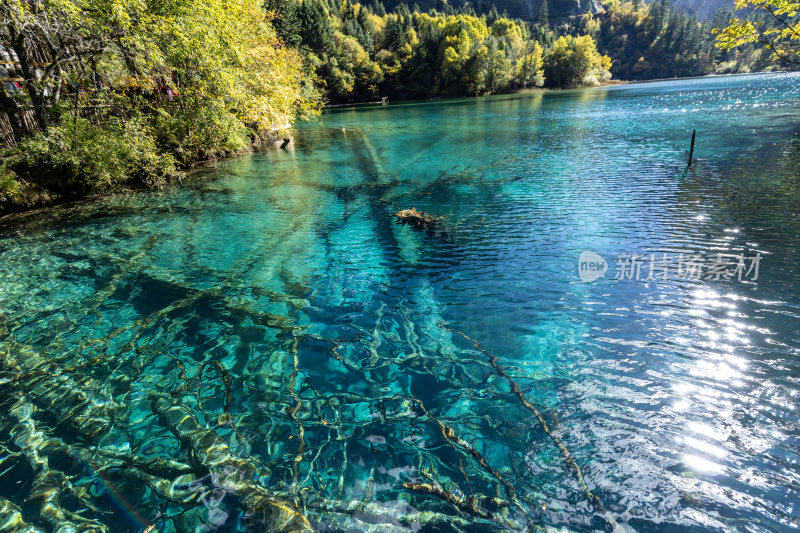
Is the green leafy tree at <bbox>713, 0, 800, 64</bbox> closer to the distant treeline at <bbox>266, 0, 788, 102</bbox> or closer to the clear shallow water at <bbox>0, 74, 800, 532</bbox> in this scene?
the clear shallow water at <bbox>0, 74, 800, 532</bbox>

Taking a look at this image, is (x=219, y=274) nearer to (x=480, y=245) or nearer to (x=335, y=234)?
(x=335, y=234)

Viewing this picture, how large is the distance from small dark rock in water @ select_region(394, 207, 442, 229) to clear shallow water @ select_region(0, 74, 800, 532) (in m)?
0.73

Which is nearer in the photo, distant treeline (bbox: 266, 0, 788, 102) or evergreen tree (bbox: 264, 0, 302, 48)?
evergreen tree (bbox: 264, 0, 302, 48)

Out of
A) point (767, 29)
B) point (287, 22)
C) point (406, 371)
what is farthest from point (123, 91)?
point (287, 22)

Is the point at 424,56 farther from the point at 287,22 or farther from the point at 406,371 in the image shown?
the point at 406,371

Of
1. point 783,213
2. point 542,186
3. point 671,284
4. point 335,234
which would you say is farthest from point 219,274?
point 783,213

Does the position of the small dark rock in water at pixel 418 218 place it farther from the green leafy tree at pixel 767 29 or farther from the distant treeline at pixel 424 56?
the distant treeline at pixel 424 56

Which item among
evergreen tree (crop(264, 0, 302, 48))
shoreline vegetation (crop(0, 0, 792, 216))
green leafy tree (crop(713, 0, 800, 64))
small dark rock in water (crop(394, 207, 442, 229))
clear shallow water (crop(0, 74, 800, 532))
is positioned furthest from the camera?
evergreen tree (crop(264, 0, 302, 48))

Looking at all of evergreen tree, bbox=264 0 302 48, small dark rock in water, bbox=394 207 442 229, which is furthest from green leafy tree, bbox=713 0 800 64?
evergreen tree, bbox=264 0 302 48

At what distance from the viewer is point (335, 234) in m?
13.6

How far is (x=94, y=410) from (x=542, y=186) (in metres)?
18.3

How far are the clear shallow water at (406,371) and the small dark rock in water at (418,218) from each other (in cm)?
73

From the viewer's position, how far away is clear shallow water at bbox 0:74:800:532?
14.5 feet

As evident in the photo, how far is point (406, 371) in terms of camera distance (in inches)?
258
